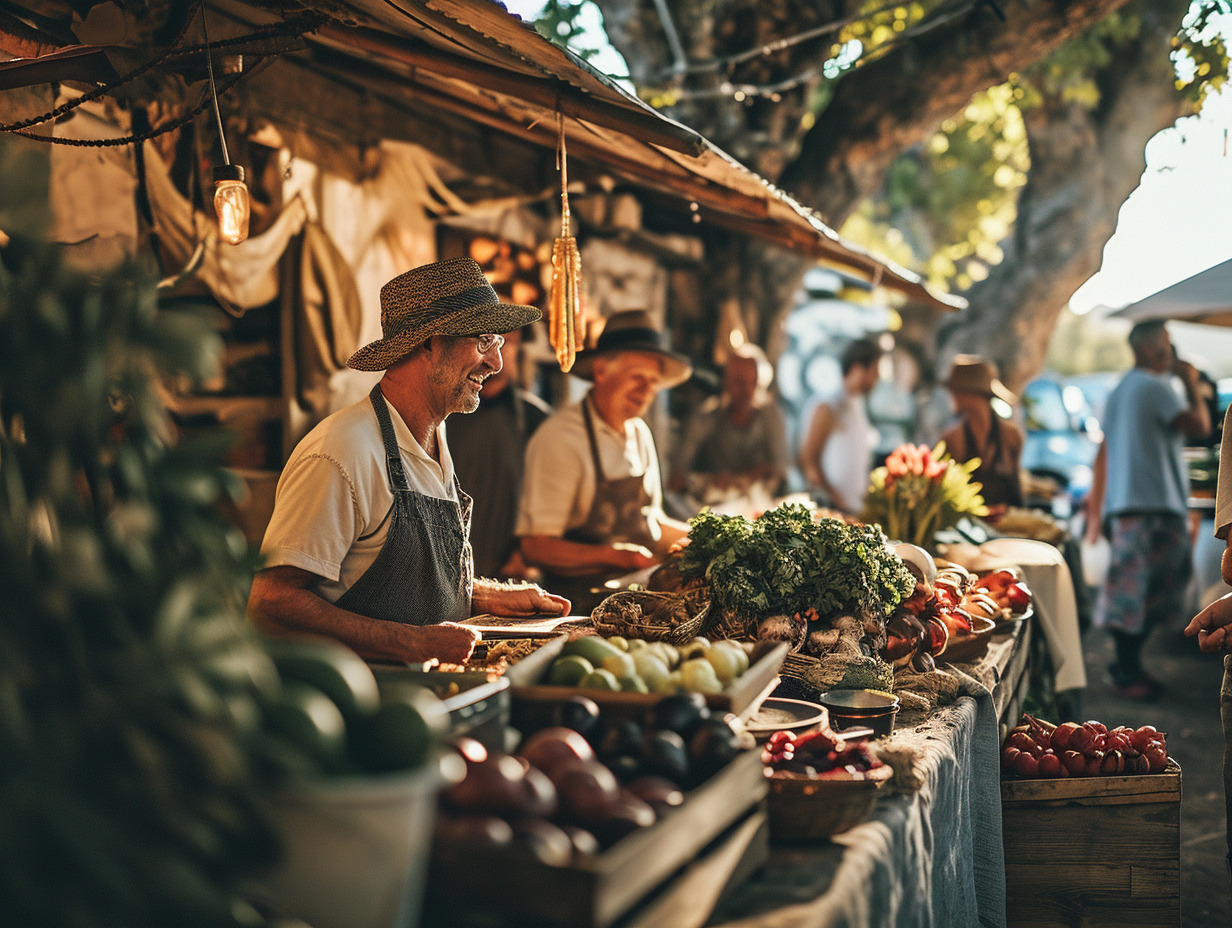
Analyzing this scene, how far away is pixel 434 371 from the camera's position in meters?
3.10

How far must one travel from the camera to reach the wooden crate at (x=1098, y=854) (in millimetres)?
3250

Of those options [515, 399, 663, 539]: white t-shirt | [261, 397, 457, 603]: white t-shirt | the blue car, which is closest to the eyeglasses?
[261, 397, 457, 603]: white t-shirt

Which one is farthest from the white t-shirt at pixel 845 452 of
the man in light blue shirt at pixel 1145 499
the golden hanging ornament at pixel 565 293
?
the golden hanging ornament at pixel 565 293

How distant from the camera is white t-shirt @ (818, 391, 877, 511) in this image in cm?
791

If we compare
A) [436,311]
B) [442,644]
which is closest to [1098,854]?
[442,644]

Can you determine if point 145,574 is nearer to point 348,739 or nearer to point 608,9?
point 348,739

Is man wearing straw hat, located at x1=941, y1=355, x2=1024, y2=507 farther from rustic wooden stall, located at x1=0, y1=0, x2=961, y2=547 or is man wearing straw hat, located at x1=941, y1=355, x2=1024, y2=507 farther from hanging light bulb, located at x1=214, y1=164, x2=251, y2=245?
hanging light bulb, located at x1=214, y1=164, x2=251, y2=245

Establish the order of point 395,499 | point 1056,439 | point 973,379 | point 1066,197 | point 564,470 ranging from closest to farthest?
point 395,499 < point 564,470 < point 973,379 < point 1066,197 < point 1056,439

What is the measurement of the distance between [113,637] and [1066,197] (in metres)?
12.3

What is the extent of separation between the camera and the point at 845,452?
793cm

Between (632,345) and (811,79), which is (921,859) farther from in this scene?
(811,79)

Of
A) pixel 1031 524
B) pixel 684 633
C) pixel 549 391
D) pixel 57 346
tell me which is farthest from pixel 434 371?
pixel 1031 524

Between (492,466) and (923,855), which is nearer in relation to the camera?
(923,855)

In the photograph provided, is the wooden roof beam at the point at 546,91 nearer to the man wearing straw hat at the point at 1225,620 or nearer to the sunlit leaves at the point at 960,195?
the man wearing straw hat at the point at 1225,620
